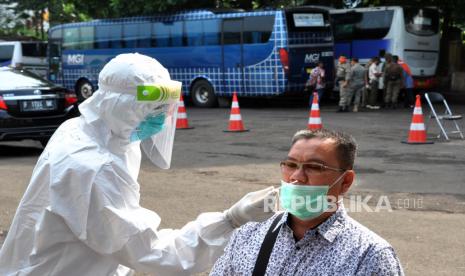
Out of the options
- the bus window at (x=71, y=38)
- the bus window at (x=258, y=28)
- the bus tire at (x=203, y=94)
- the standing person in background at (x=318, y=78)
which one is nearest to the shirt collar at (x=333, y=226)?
the standing person in background at (x=318, y=78)

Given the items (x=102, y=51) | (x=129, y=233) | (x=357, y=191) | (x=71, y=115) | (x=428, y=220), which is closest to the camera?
(x=129, y=233)

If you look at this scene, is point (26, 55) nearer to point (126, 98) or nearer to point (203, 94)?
point (203, 94)

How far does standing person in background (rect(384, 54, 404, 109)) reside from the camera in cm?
2103

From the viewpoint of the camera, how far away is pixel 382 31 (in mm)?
23875

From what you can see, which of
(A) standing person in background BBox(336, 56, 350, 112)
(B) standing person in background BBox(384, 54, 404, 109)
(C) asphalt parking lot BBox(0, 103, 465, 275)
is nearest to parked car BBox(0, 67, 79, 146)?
(C) asphalt parking lot BBox(0, 103, 465, 275)

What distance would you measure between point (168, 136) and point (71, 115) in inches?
373


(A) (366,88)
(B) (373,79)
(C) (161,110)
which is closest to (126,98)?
(C) (161,110)

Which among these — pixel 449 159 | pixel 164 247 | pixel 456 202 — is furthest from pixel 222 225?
pixel 449 159

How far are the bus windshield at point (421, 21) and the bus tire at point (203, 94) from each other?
6.60 m

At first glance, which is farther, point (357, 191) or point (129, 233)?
point (357, 191)

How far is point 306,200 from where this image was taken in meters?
2.39

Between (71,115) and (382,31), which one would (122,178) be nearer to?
(71,115)

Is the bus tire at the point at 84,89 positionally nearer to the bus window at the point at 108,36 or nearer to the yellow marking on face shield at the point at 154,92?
the bus window at the point at 108,36

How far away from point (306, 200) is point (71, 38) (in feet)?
83.3
